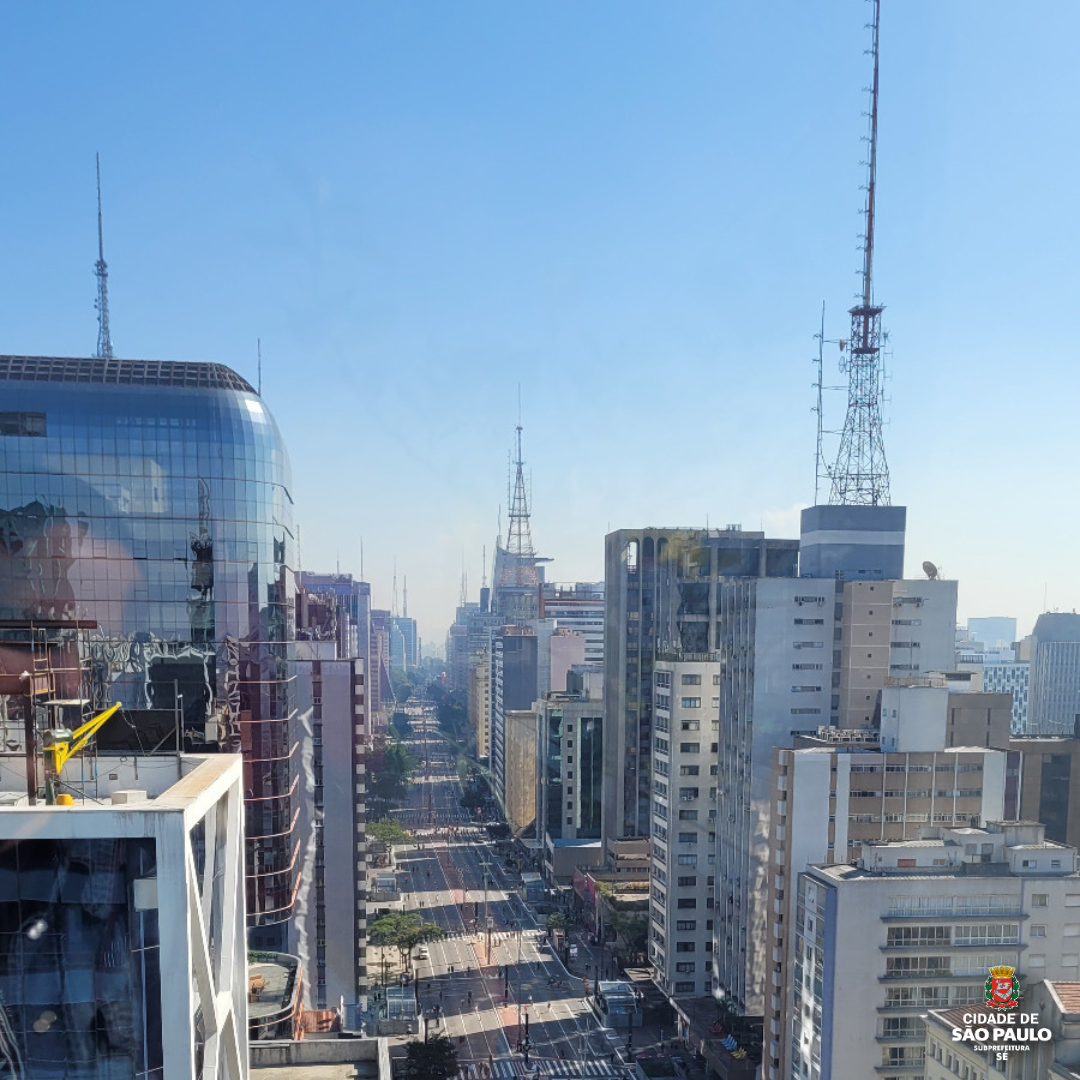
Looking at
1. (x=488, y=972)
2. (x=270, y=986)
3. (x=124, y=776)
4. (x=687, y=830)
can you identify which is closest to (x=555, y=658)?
(x=488, y=972)

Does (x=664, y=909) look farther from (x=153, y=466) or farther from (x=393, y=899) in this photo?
(x=153, y=466)

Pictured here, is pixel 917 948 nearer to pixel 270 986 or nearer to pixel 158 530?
pixel 270 986

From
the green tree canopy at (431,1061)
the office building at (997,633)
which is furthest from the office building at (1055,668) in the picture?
the green tree canopy at (431,1061)

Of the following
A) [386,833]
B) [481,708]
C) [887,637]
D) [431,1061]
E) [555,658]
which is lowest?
[481,708]

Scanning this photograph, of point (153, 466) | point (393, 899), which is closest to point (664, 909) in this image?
point (393, 899)

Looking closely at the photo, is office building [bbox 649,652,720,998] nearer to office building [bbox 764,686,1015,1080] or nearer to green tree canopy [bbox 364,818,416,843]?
office building [bbox 764,686,1015,1080]

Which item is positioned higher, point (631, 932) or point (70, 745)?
point (70, 745)

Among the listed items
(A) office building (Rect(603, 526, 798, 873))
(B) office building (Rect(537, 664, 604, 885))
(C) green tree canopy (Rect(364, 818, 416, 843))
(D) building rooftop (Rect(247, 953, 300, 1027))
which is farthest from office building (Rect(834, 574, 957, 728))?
(C) green tree canopy (Rect(364, 818, 416, 843))
